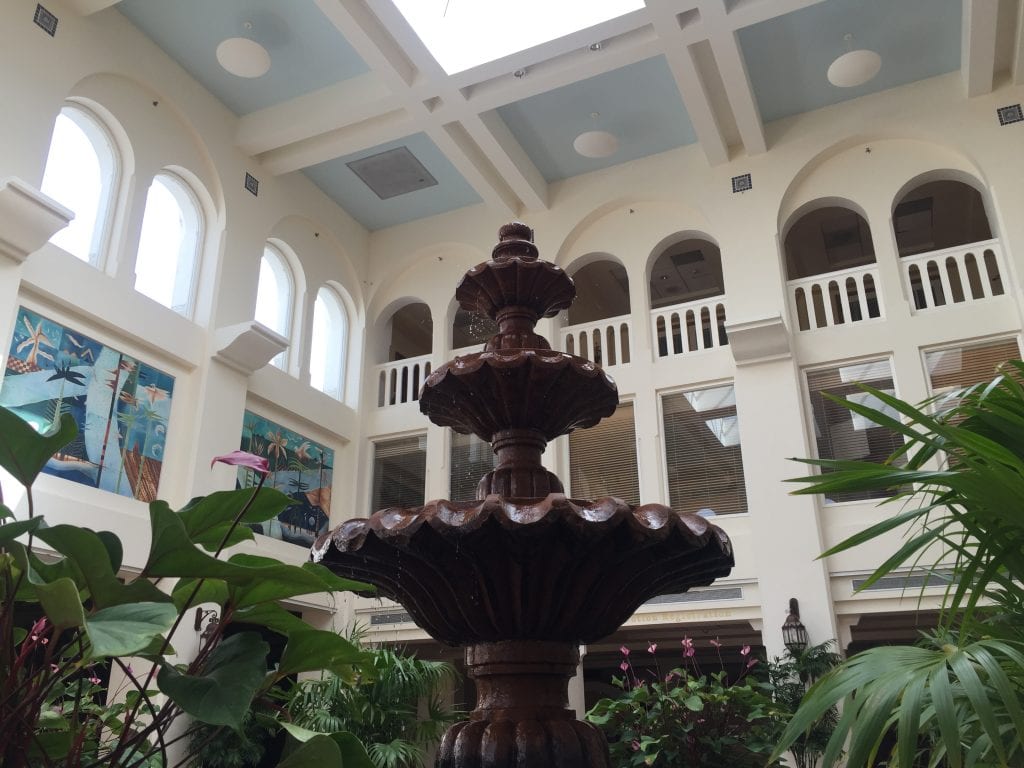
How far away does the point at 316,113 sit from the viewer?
408 inches

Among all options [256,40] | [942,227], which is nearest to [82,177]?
[256,40]

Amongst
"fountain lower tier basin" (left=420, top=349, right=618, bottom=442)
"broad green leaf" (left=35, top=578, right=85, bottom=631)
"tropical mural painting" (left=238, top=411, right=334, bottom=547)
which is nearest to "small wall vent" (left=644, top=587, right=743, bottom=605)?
"tropical mural painting" (left=238, top=411, right=334, bottom=547)

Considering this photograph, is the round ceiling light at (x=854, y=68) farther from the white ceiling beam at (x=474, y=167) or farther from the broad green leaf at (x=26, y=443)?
the broad green leaf at (x=26, y=443)

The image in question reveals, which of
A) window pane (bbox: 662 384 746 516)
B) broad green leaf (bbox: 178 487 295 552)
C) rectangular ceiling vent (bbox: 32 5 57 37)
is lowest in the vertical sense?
broad green leaf (bbox: 178 487 295 552)

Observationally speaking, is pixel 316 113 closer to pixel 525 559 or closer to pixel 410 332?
pixel 410 332

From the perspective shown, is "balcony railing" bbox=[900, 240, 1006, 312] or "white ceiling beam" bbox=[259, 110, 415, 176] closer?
"balcony railing" bbox=[900, 240, 1006, 312]

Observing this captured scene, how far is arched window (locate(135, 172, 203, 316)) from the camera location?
9.54 m

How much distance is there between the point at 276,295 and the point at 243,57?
10.3 ft

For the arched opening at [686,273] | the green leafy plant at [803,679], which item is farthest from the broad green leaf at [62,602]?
the arched opening at [686,273]

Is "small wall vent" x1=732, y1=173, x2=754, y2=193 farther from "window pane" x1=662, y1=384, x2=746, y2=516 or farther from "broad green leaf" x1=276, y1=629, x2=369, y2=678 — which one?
"broad green leaf" x1=276, y1=629, x2=369, y2=678

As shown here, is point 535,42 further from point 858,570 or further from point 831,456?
point 858,570

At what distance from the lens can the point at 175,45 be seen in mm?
9820

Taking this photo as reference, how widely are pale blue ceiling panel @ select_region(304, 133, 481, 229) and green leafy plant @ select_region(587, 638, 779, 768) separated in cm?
761

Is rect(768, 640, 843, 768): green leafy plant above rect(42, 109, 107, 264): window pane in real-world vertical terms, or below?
below
